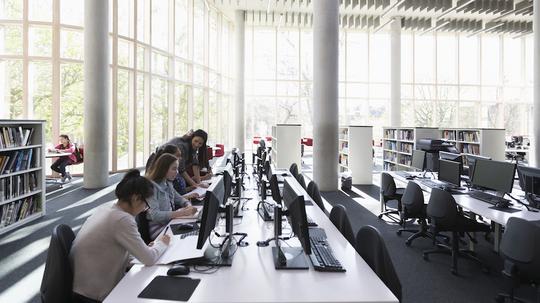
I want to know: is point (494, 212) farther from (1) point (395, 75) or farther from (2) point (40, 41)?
(1) point (395, 75)

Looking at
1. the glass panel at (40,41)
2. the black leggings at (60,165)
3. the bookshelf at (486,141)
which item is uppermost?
the glass panel at (40,41)

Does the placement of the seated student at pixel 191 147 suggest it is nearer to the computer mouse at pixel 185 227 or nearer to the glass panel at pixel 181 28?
the computer mouse at pixel 185 227

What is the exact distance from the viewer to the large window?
8.84m

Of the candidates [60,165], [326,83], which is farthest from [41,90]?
[326,83]

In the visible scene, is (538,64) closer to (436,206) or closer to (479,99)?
(436,206)

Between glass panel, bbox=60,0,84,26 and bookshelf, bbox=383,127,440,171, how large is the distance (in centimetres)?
918

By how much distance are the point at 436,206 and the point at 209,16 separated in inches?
517

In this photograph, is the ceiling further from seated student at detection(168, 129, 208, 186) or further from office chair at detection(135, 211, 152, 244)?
office chair at detection(135, 211, 152, 244)

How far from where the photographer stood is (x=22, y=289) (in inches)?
129

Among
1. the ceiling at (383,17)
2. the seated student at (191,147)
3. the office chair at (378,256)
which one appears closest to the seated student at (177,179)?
the seated student at (191,147)

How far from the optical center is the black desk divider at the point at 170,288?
178 centimetres

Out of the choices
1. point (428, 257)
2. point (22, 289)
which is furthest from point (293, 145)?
point (22, 289)

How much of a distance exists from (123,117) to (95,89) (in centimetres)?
226

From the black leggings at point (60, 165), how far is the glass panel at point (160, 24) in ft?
15.1
